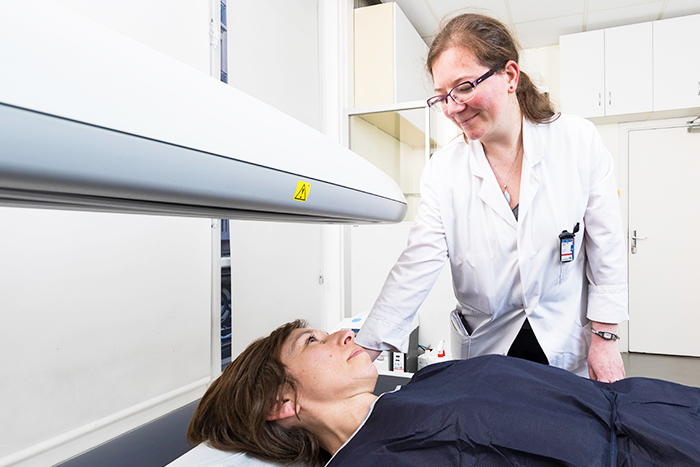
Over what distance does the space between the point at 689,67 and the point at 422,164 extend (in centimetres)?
239

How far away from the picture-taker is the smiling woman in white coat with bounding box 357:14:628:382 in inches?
46.6

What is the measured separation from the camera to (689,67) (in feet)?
11.2

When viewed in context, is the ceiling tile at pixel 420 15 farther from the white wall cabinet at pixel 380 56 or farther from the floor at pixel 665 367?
the floor at pixel 665 367

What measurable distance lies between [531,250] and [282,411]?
773 mm

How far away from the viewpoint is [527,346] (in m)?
1.31

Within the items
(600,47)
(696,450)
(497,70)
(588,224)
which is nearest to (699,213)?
(600,47)

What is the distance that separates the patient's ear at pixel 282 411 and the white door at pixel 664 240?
382 centimetres

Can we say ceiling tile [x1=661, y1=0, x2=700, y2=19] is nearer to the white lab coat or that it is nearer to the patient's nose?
the white lab coat

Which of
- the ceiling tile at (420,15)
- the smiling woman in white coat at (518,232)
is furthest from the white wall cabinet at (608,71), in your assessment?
the smiling woman in white coat at (518,232)

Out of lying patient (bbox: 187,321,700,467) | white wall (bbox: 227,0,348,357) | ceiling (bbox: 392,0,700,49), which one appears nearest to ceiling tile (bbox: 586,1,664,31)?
ceiling (bbox: 392,0,700,49)

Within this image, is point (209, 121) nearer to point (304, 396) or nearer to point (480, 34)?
point (304, 396)

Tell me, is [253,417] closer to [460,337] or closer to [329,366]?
[329,366]

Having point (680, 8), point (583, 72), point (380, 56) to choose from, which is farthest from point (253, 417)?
point (680, 8)

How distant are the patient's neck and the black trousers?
0.53 metres
